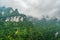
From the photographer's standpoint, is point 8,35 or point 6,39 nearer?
point 6,39

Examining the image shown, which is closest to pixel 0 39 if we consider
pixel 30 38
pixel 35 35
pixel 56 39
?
pixel 30 38

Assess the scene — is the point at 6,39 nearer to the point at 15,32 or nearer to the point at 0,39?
the point at 0,39

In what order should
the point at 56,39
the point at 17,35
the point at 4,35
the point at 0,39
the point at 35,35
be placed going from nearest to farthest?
the point at 0,39 < the point at 4,35 < the point at 17,35 < the point at 35,35 < the point at 56,39

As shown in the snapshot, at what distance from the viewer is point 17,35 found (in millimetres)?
140375

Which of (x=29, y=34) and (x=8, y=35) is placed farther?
(x=29, y=34)

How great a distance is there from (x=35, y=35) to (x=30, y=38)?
10.6 metres

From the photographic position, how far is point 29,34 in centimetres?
15300

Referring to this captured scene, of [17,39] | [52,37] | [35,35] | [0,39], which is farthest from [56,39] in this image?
[0,39]

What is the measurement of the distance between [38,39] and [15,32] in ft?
50.2

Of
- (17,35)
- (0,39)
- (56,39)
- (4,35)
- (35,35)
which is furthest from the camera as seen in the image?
(56,39)

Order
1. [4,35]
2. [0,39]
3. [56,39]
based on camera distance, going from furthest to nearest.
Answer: [56,39], [4,35], [0,39]

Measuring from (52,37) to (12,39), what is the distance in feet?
155

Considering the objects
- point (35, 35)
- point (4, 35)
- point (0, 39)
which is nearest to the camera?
point (0, 39)

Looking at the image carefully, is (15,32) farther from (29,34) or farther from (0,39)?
(0,39)
